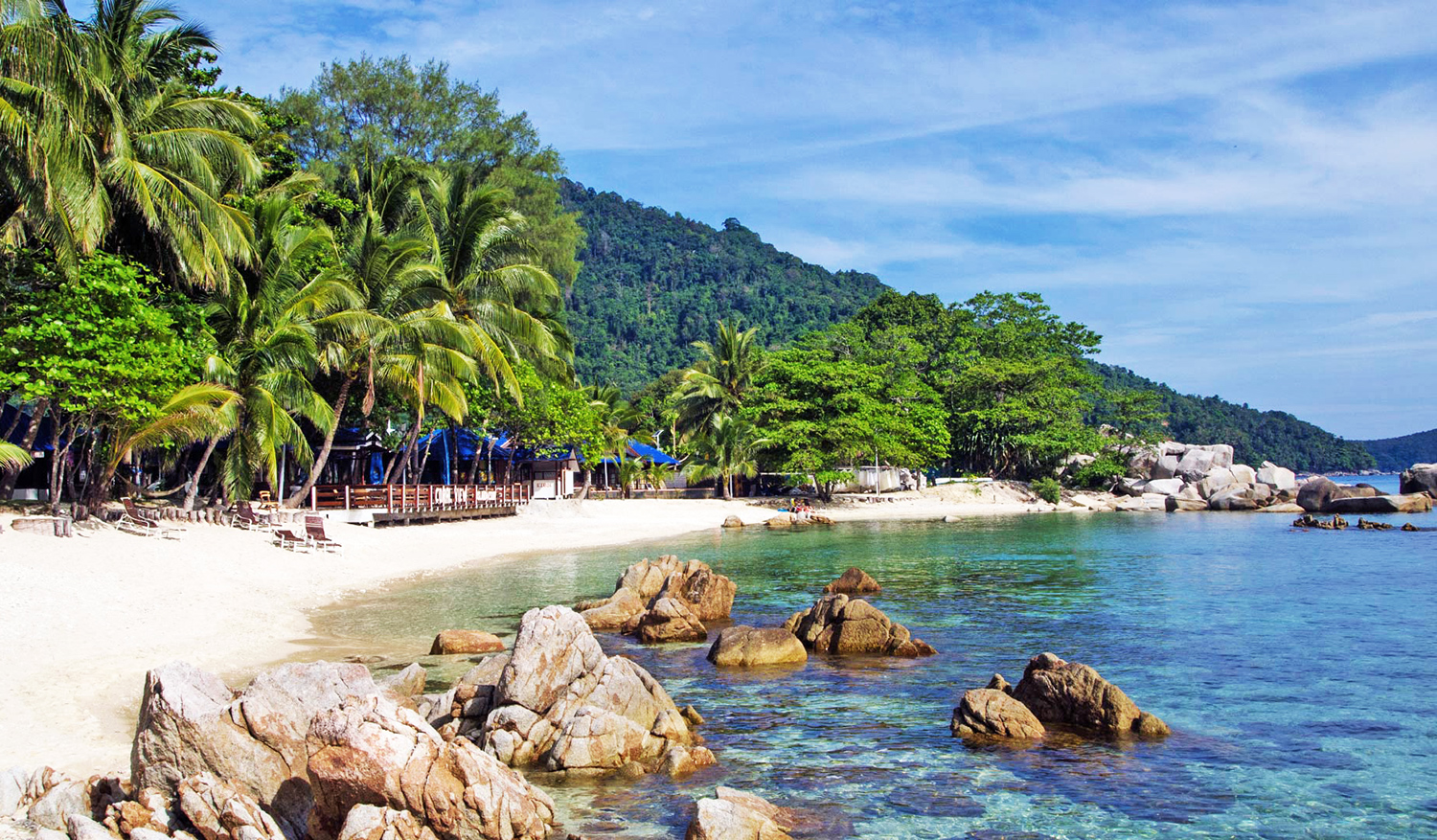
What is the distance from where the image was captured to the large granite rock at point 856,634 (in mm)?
14203

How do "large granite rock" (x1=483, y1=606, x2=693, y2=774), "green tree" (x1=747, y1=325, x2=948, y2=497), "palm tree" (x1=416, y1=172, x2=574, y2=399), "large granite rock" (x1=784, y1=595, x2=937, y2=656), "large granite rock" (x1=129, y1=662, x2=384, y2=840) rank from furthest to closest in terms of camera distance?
"green tree" (x1=747, y1=325, x2=948, y2=497), "palm tree" (x1=416, y1=172, x2=574, y2=399), "large granite rock" (x1=784, y1=595, x2=937, y2=656), "large granite rock" (x1=483, y1=606, x2=693, y2=774), "large granite rock" (x1=129, y1=662, x2=384, y2=840)

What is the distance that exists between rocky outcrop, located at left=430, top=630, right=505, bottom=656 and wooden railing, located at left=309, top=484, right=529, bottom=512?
1823 cm

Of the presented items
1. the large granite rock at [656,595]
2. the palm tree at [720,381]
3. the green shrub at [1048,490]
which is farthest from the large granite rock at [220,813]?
the green shrub at [1048,490]

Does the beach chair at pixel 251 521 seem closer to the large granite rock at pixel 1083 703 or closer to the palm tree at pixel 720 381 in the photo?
the large granite rock at pixel 1083 703

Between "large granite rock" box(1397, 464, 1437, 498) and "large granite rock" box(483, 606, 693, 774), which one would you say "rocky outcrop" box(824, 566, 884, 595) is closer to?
"large granite rock" box(483, 606, 693, 774)

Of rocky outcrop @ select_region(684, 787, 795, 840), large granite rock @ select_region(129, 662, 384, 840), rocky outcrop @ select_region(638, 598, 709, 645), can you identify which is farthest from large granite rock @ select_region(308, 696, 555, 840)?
rocky outcrop @ select_region(638, 598, 709, 645)

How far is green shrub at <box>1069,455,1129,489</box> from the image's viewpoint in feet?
189

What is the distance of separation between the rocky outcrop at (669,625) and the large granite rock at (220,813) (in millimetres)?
8916

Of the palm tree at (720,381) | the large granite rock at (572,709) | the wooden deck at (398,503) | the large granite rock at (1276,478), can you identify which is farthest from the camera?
the large granite rock at (1276,478)

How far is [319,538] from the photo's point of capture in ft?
79.3

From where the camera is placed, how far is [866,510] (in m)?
49.3

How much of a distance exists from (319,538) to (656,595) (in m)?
10.5

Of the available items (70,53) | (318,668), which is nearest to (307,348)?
(70,53)

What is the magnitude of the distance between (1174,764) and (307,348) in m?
22.6
